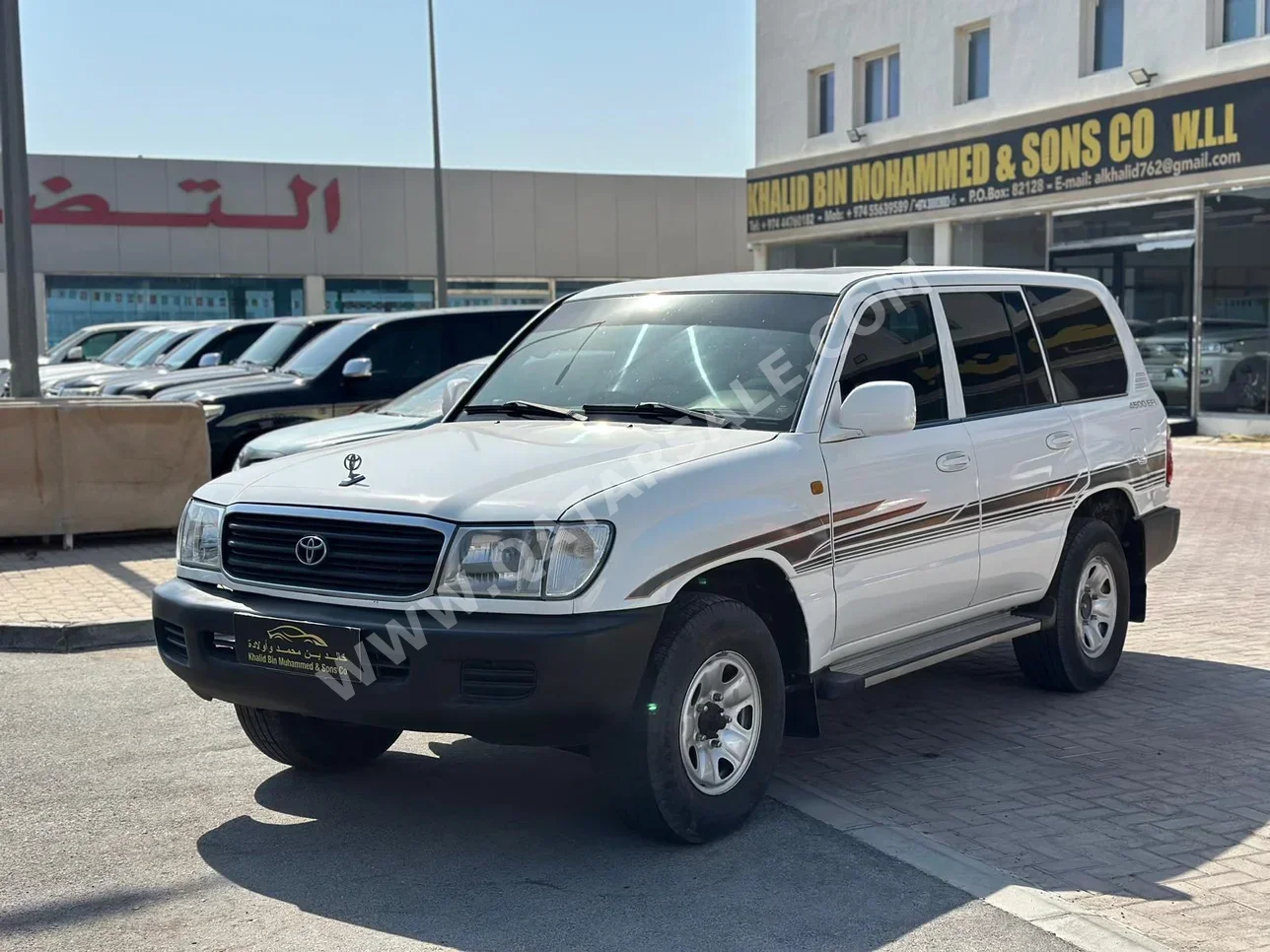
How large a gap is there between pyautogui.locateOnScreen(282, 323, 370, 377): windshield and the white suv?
6770 millimetres

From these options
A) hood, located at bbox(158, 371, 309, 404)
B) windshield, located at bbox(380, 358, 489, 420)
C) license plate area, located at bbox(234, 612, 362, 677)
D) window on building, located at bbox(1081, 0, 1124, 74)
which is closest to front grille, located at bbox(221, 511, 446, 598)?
license plate area, located at bbox(234, 612, 362, 677)

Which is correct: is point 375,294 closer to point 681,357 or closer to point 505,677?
point 681,357

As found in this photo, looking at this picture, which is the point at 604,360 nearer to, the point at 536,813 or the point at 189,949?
the point at 536,813

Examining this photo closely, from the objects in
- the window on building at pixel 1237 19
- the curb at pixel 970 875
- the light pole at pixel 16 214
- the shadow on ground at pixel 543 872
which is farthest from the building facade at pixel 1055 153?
the shadow on ground at pixel 543 872

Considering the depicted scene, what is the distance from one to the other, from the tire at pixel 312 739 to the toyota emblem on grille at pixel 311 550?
0.91m

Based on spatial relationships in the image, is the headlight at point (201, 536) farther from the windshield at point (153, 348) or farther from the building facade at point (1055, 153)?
the building facade at point (1055, 153)

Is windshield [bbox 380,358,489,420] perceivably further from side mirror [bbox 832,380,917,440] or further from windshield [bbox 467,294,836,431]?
side mirror [bbox 832,380,917,440]

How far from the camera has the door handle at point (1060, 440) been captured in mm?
6430

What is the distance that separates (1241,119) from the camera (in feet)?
61.6

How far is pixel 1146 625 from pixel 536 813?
4.70 meters

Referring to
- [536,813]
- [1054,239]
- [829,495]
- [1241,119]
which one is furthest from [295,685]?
[1054,239]

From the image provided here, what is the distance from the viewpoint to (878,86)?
2606 cm

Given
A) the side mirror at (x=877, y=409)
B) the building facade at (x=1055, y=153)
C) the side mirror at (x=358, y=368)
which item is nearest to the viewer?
the side mirror at (x=877, y=409)

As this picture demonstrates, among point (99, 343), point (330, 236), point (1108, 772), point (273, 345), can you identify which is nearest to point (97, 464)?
point (273, 345)
